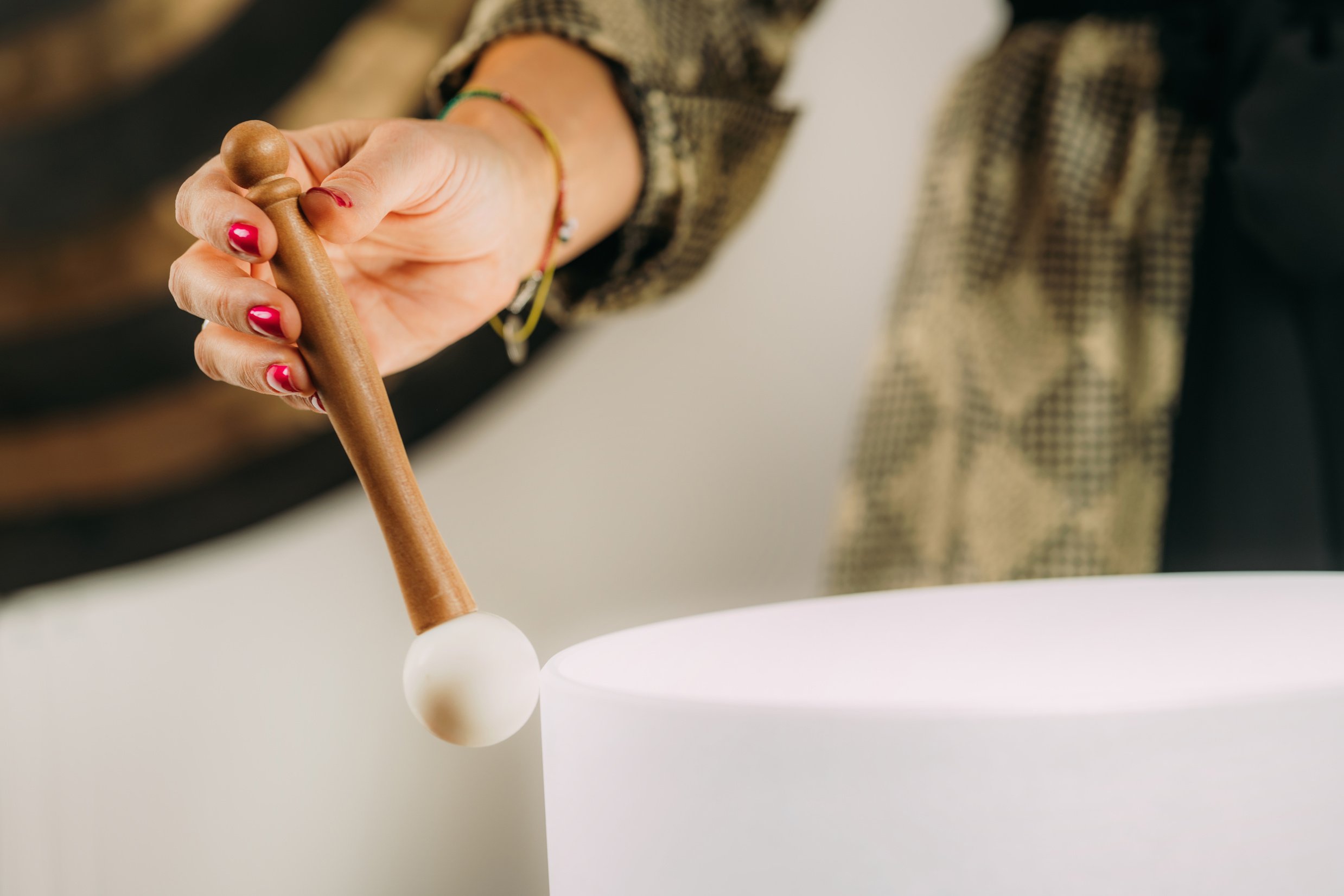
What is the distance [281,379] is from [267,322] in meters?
0.01

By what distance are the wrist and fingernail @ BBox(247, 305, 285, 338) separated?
0.37 ft

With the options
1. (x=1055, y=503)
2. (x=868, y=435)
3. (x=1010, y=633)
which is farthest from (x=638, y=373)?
(x=1010, y=633)

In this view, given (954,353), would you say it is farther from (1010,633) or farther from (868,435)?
(1010,633)

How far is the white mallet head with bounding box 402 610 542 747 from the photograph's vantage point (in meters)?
0.17

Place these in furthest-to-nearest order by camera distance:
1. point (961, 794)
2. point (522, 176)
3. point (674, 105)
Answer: point (674, 105), point (522, 176), point (961, 794)

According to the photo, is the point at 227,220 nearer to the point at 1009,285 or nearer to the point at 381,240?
the point at 381,240

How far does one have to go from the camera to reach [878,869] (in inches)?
6.5

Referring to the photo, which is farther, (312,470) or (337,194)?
(312,470)

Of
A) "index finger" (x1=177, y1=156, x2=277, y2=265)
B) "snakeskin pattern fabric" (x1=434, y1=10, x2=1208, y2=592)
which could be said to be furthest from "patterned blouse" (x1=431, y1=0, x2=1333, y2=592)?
"index finger" (x1=177, y1=156, x2=277, y2=265)

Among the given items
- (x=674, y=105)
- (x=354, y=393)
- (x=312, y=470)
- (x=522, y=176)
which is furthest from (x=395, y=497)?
(x=312, y=470)

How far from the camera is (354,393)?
0.57ft

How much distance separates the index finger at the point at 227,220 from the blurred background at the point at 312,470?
33cm

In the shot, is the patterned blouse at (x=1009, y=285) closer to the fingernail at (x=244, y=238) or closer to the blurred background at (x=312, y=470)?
the blurred background at (x=312, y=470)

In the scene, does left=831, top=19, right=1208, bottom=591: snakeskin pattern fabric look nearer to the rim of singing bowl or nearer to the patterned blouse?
the patterned blouse
